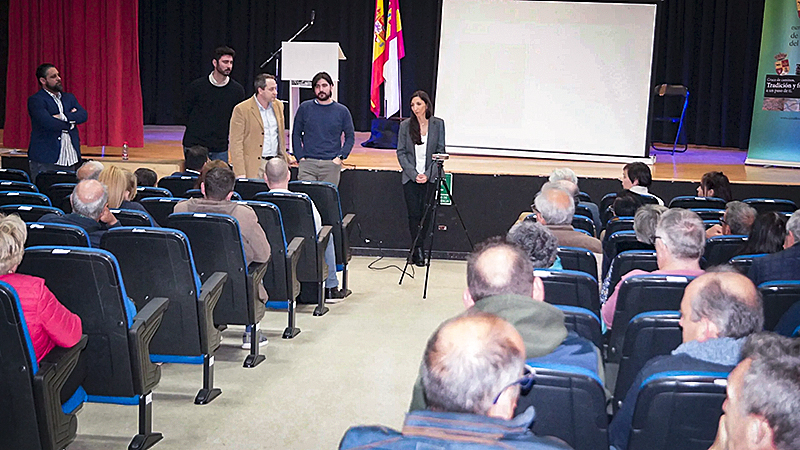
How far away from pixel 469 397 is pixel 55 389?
1939 millimetres

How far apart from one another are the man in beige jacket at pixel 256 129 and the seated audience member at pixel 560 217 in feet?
11.6

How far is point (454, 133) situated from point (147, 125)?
6.11m

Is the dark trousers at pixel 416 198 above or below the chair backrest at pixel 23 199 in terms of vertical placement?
below

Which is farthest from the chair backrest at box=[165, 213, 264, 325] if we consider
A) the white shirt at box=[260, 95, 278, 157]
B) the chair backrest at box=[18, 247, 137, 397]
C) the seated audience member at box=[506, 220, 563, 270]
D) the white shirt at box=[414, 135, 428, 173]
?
the white shirt at box=[414, 135, 428, 173]

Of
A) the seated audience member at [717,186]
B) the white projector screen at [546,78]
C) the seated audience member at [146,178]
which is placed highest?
the white projector screen at [546,78]

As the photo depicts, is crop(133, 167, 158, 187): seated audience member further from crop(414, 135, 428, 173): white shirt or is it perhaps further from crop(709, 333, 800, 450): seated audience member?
crop(709, 333, 800, 450): seated audience member

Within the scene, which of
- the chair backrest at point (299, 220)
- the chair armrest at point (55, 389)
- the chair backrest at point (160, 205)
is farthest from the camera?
the chair backrest at point (299, 220)

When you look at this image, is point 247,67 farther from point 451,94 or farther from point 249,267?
point 249,267

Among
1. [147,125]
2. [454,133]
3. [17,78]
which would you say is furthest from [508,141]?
[147,125]

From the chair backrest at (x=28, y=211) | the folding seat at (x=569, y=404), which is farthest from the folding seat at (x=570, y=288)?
the chair backrest at (x=28, y=211)

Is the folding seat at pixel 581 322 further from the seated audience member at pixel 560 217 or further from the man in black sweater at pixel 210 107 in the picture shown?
the man in black sweater at pixel 210 107

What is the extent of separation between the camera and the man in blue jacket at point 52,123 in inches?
313

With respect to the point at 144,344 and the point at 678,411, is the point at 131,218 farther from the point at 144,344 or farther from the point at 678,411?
the point at 678,411

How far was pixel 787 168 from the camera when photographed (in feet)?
34.7
